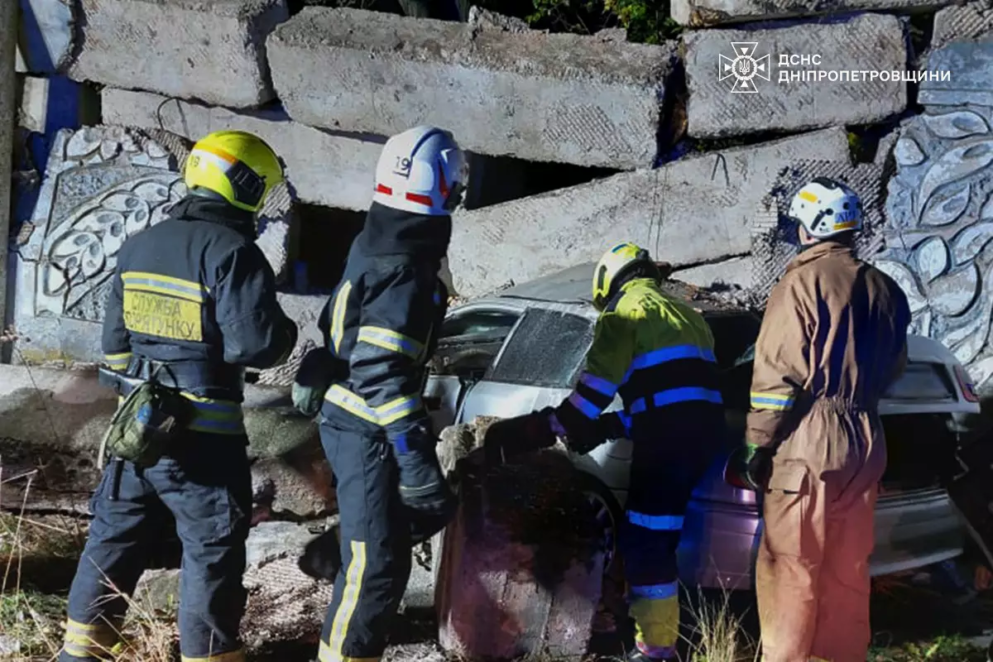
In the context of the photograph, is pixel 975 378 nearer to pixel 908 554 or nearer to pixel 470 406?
pixel 908 554

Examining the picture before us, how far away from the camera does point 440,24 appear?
24.5ft

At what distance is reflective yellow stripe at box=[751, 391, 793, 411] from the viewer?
430 cm

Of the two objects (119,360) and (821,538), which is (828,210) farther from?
(119,360)

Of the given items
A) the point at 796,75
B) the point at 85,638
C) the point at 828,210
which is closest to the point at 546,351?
the point at 828,210

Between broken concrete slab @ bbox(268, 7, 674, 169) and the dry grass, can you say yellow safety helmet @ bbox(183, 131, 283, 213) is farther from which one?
broken concrete slab @ bbox(268, 7, 674, 169)

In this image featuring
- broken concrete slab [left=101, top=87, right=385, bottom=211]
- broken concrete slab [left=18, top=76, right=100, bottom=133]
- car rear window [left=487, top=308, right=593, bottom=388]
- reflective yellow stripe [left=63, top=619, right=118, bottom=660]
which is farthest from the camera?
broken concrete slab [left=18, top=76, right=100, bottom=133]

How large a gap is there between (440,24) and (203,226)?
3.75m

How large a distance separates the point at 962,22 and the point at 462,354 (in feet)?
12.3

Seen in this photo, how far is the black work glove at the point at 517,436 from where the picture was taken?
15.2 ft

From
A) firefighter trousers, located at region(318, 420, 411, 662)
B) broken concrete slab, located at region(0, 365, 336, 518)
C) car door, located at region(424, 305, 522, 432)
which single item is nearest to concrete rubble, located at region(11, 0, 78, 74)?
broken concrete slab, located at region(0, 365, 336, 518)

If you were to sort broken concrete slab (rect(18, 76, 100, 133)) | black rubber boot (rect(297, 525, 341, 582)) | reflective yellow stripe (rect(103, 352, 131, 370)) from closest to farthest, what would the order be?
reflective yellow stripe (rect(103, 352, 131, 370)) < black rubber boot (rect(297, 525, 341, 582)) < broken concrete slab (rect(18, 76, 100, 133))

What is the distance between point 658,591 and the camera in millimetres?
4520

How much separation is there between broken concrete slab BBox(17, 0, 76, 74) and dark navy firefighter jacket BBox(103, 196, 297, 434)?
4.12m

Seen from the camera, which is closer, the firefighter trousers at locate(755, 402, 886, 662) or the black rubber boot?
the firefighter trousers at locate(755, 402, 886, 662)
